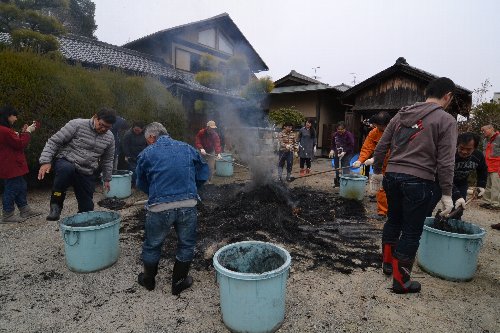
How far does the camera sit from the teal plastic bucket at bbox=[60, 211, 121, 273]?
3.60 m

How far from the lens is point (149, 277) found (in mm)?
3357

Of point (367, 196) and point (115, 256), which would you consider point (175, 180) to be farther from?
point (367, 196)

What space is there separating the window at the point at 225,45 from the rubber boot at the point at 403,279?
1949 cm

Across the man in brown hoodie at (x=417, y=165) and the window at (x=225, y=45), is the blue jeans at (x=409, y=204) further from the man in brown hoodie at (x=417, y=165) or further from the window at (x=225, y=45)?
the window at (x=225, y=45)

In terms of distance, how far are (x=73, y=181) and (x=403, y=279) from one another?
460 centimetres

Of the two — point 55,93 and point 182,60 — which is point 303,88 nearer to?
point 182,60

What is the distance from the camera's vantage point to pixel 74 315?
2982mm

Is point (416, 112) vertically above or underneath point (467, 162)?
above

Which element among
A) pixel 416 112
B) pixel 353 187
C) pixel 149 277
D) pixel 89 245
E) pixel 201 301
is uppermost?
pixel 416 112

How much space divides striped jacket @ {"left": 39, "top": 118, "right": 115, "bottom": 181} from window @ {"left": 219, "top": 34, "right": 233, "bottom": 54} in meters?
17.6

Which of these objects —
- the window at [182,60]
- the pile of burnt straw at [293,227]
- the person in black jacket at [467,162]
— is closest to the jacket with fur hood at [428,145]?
the person in black jacket at [467,162]

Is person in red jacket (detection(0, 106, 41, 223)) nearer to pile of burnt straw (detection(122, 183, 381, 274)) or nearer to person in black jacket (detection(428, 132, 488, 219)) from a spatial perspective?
pile of burnt straw (detection(122, 183, 381, 274))

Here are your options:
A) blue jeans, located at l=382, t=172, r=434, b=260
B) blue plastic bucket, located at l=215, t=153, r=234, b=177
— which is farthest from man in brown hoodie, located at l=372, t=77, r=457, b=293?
blue plastic bucket, located at l=215, t=153, r=234, b=177

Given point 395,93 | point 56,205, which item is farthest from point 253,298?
point 395,93
